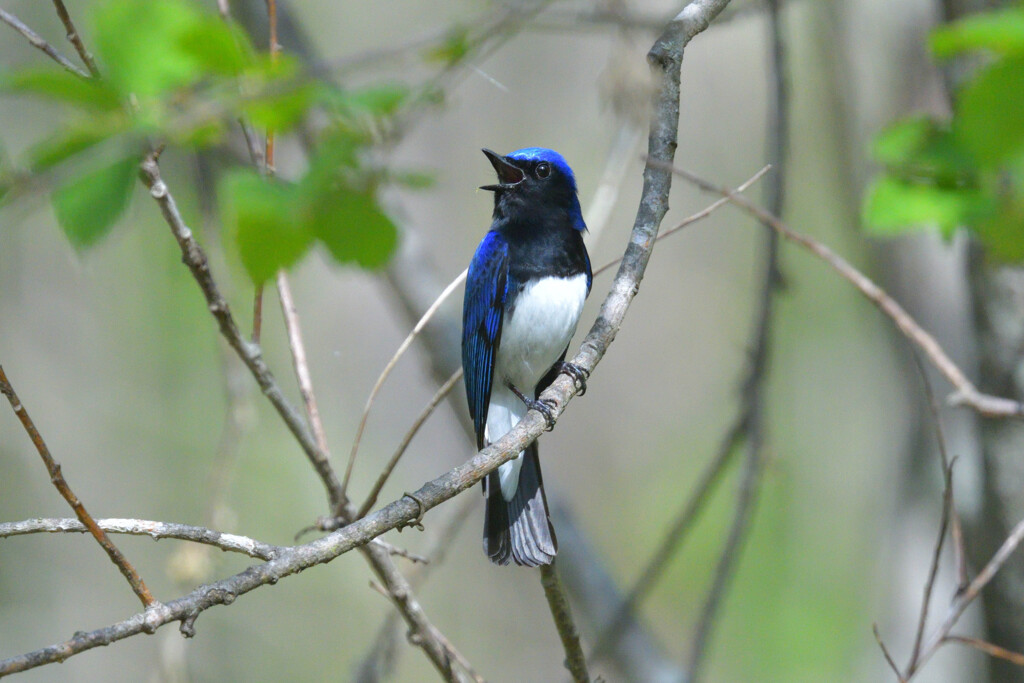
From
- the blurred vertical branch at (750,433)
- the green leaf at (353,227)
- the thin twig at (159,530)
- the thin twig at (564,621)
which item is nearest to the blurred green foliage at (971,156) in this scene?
the green leaf at (353,227)

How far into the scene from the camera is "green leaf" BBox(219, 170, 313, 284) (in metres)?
0.96

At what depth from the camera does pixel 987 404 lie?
179cm

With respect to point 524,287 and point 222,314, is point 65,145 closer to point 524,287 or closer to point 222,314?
point 222,314

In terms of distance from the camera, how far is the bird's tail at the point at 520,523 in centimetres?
306

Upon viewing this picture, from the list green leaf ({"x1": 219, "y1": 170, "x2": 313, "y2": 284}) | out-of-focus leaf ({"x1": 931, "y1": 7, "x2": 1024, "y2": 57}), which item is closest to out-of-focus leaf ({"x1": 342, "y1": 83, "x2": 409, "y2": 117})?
green leaf ({"x1": 219, "y1": 170, "x2": 313, "y2": 284})

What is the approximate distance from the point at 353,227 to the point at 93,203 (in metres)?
0.28

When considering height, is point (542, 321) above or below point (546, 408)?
above

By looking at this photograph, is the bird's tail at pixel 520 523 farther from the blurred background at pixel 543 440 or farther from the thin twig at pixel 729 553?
the blurred background at pixel 543 440

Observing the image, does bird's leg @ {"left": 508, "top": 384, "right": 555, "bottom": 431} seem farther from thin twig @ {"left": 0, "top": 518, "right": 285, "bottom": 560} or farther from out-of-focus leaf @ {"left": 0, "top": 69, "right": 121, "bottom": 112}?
out-of-focus leaf @ {"left": 0, "top": 69, "right": 121, "bottom": 112}

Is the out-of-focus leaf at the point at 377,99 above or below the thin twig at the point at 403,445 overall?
below

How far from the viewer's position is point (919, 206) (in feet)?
5.90

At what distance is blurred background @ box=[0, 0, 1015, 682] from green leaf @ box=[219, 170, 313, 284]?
4.61m

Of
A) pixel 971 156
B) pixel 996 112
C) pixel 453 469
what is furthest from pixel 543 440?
pixel 996 112

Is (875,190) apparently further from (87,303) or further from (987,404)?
(87,303)
